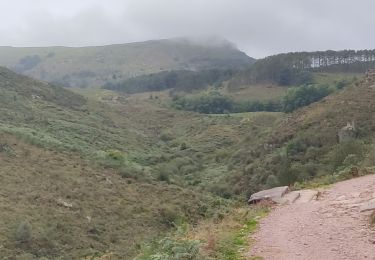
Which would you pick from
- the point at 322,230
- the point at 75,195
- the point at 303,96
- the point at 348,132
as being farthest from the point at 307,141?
the point at 303,96

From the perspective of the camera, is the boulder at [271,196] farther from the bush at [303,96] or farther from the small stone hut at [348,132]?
the bush at [303,96]

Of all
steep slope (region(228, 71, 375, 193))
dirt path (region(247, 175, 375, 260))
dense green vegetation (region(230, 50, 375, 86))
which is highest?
dense green vegetation (region(230, 50, 375, 86))

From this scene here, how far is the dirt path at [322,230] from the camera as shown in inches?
377

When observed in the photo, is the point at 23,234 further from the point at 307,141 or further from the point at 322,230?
the point at 307,141

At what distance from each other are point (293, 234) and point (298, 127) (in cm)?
5104

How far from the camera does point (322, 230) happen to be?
36.6 feet

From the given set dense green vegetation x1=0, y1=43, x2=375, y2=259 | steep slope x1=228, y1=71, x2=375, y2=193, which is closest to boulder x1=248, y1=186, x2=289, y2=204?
dense green vegetation x1=0, y1=43, x2=375, y2=259

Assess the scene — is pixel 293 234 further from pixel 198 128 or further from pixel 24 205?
pixel 198 128

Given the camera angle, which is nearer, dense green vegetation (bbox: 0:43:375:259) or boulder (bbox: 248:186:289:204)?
boulder (bbox: 248:186:289:204)

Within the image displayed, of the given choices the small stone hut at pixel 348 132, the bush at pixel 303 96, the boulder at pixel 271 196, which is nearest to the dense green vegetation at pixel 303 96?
the bush at pixel 303 96

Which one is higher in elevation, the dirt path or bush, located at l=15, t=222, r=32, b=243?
the dirt path

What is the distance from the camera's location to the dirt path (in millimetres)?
9570

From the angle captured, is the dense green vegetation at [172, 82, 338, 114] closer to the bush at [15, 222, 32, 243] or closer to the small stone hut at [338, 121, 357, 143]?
the small stone hut at [338, 121, 357, 143]

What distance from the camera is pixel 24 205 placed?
34.1 metres
